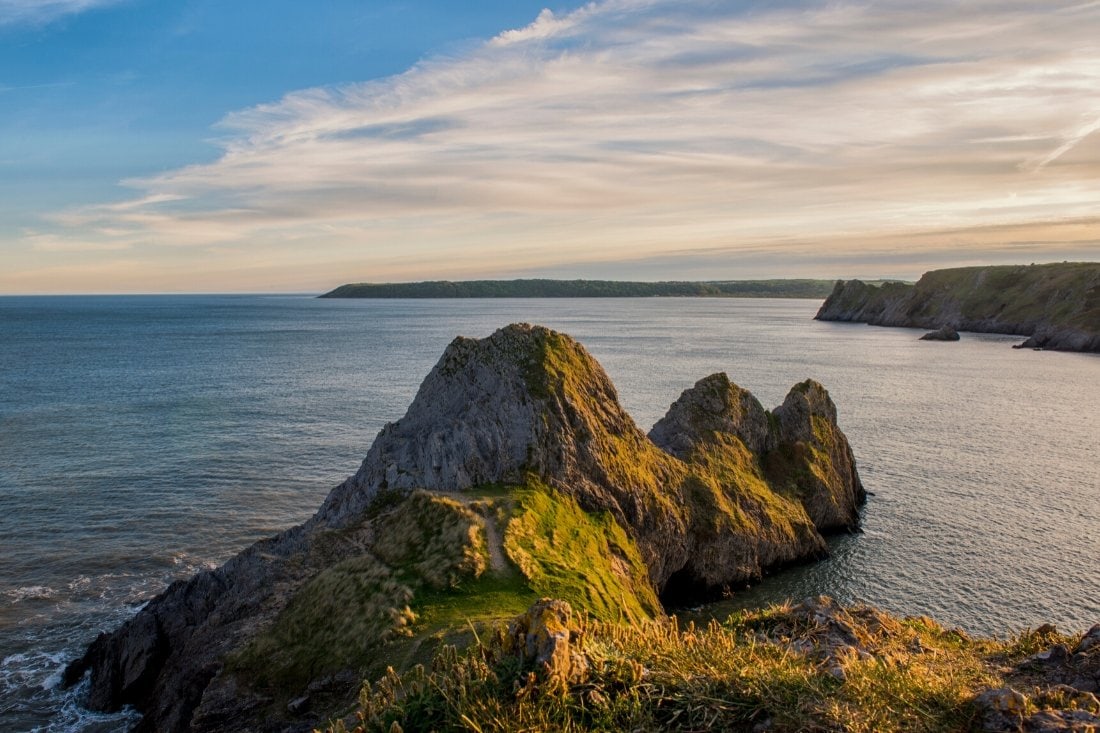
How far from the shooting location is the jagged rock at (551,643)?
1081 centimetres

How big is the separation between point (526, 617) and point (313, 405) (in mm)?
74304

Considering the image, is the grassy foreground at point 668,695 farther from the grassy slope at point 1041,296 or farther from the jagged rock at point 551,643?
the grassy slope at point 1041,296

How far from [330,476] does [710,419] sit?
97.3 ft

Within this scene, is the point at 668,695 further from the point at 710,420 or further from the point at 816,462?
the point at 816,462

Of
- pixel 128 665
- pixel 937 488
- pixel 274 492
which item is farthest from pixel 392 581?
pixel 937 488

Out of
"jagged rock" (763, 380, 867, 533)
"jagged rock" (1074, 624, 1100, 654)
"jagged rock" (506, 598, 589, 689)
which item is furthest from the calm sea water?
"jagged rock" (506, 598, 589, 689)

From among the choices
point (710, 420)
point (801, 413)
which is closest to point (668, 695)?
point (710, 420)

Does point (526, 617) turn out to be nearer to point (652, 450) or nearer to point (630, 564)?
point (630, 564)

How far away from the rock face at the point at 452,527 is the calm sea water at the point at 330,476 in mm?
2626

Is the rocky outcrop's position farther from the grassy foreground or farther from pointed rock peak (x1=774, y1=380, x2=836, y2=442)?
pointed rock peak (x1=774, y1=380, x2=836, y2=442)

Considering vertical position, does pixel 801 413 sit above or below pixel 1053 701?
below

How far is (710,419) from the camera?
44.5 m

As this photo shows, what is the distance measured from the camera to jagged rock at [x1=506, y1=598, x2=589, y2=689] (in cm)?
1081

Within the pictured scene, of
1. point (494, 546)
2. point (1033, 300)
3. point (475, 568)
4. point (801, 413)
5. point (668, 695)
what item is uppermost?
point (1033, 300)
